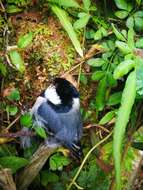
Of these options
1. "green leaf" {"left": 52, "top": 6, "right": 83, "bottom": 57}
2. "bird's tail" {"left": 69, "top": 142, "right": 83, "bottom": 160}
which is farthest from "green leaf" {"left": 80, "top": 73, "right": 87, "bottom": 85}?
"bird's tail" {"left": 69, "top": 142, "right": 83, "bottom": 160}

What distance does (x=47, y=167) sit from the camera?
7.07ft

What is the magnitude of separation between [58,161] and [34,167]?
0.11 m

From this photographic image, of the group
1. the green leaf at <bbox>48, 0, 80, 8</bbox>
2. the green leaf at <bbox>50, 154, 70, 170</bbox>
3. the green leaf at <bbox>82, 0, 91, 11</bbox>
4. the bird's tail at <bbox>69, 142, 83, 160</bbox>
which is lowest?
the green leaf at <bbox>50, 154, 70, 170</bbox>

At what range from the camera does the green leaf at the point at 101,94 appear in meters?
2.12

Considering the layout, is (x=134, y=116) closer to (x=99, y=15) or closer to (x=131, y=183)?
(x=131, y=183)

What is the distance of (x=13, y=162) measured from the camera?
1.93 meters

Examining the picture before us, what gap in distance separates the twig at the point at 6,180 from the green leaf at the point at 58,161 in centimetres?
20

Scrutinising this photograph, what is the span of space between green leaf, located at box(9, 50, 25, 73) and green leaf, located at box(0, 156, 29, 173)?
0.34 metres

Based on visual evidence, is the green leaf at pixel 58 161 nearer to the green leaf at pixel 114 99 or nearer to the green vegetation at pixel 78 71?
the green vegetation at pixel 78 71

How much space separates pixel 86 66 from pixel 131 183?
51 cm

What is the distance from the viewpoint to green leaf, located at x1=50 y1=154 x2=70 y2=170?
2049 millimetres

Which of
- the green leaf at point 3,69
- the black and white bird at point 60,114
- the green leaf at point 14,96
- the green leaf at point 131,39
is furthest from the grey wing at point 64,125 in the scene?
the green leaf at point 131,39

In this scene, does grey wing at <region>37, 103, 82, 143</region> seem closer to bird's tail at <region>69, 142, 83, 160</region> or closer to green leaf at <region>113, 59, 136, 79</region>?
bird's tail at <region>69, 142, 83, 160</region>

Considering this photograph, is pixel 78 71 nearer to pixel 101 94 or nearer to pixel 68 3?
pixel 101 94
